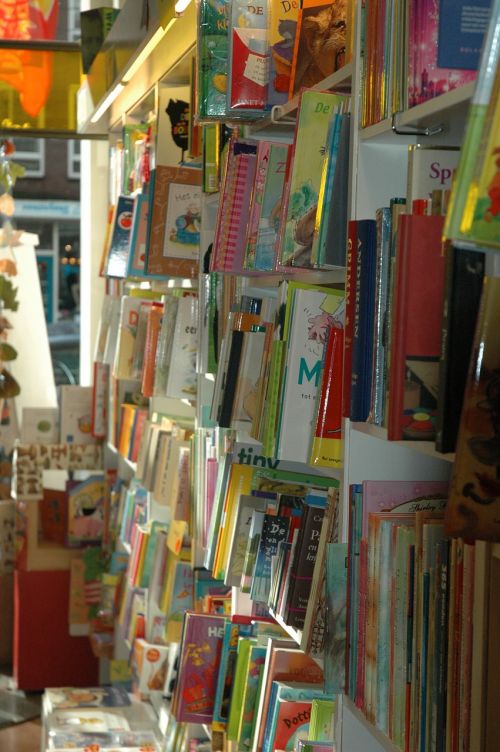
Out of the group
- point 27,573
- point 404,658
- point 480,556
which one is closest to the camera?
point 480,556

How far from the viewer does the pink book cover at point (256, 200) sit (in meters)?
2.21

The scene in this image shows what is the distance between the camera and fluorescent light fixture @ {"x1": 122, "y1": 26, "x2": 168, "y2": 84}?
3145 mm

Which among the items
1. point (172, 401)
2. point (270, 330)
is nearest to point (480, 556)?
point (270, 330)

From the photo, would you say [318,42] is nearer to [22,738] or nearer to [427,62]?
[427,62]

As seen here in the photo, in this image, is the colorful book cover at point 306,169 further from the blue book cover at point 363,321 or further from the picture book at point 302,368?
the blue book cover at point 363,321

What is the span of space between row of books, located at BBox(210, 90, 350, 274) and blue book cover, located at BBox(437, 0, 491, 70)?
375mm

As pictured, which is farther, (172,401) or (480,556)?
(172,401)

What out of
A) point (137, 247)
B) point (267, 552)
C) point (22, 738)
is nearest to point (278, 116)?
point (267, 552)

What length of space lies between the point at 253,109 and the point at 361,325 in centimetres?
88

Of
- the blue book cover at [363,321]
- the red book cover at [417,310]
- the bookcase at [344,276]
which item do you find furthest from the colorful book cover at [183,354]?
the red book cover at [417,310]

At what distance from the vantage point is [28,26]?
564 cm

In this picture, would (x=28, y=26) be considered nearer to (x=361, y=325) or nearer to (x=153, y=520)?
(x=153, y=520)

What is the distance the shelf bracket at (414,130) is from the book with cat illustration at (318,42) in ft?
1.94

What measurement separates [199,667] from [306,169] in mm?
1315
